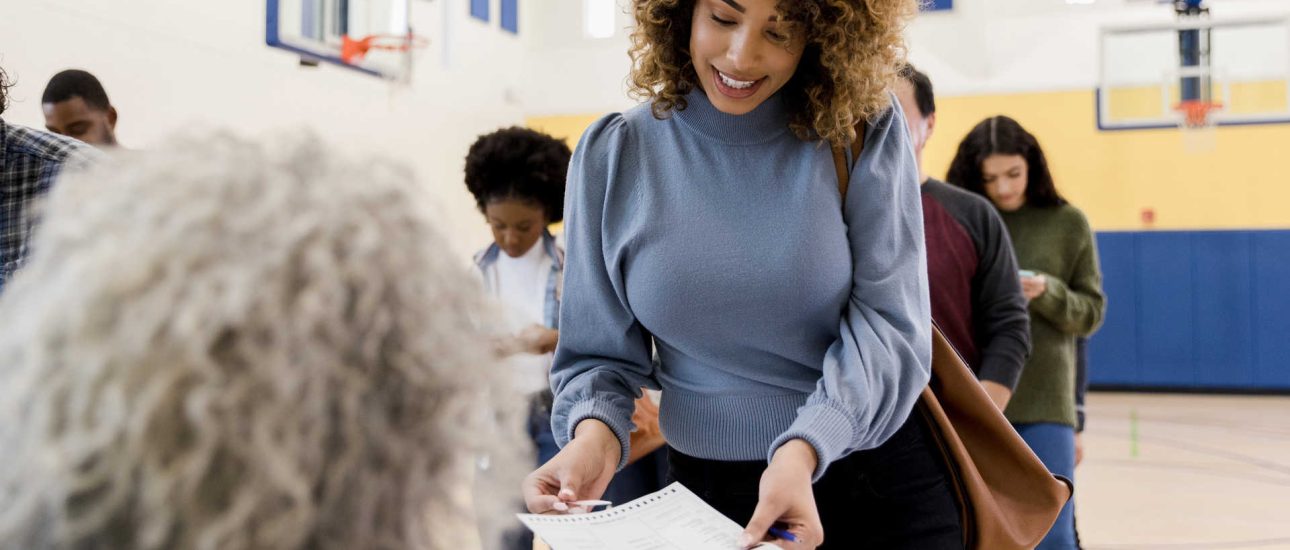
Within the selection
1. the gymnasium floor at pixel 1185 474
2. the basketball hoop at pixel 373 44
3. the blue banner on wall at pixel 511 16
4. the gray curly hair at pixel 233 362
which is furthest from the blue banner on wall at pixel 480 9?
the gray curly hair at pixel 233 362

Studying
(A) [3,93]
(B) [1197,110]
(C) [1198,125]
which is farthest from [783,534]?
(C) [1198,125]

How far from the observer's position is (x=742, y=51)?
1.41m

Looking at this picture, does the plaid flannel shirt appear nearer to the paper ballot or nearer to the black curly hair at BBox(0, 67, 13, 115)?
the black curly hair at BBox(0, 67, 13, 115)

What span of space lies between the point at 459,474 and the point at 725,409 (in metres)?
0.94

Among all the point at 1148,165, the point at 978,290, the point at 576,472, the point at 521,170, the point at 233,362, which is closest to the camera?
the point at 233,362

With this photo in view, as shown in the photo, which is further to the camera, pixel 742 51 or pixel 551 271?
pixel 551 271

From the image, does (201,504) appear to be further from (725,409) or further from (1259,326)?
(1259,326)

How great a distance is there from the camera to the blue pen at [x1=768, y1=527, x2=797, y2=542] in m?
1.24

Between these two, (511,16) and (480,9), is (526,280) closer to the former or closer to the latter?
(480,9)

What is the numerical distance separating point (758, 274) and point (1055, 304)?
1.92 metres

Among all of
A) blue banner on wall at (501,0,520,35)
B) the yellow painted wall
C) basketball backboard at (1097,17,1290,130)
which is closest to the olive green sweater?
basketball backboard at (1097,17,1290,130)

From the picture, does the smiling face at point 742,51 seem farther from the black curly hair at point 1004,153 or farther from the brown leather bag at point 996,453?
the black curly hair at point 1004,153

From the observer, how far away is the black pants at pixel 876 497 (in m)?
1.44

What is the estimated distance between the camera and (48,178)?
1.68 m
